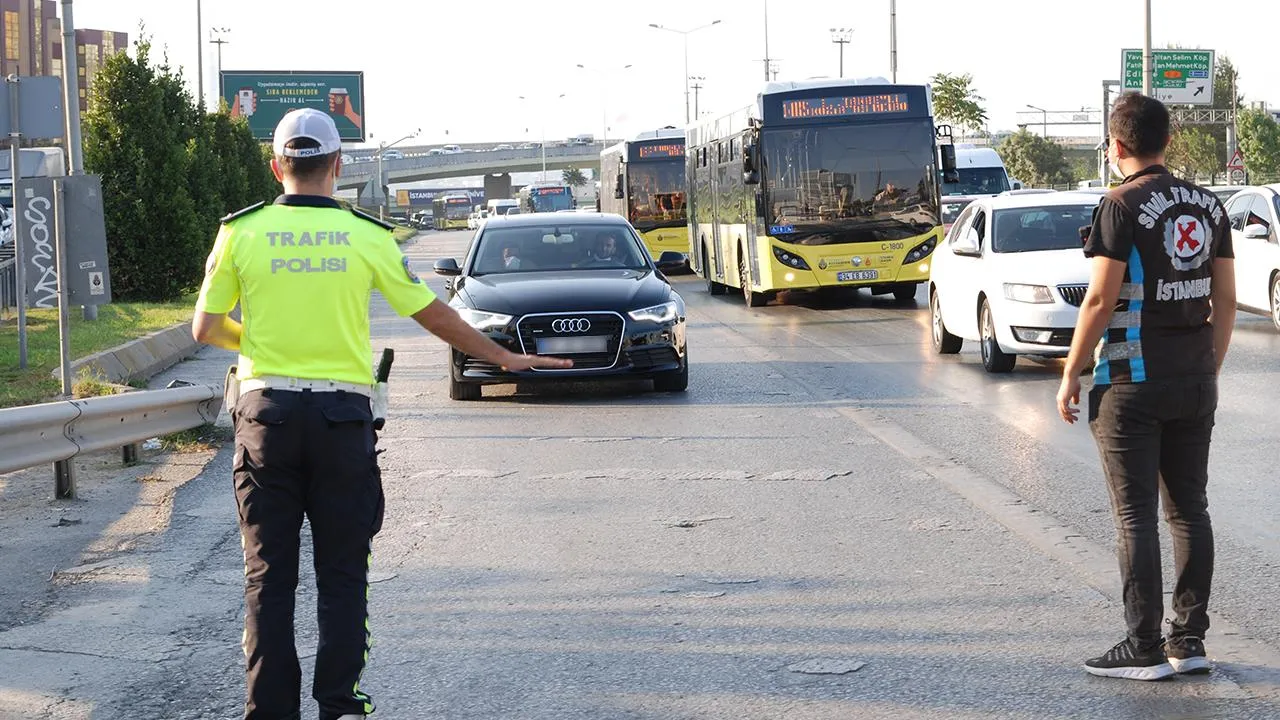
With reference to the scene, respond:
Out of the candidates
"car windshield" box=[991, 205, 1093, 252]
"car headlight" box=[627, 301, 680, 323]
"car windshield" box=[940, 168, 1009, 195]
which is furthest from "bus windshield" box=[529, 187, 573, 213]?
"car headlight" box=[627, 301, 680, 323]

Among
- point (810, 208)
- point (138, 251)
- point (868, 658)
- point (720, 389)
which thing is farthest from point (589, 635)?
point (138, 251)

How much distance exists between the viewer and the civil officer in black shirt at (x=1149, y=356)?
5.17m

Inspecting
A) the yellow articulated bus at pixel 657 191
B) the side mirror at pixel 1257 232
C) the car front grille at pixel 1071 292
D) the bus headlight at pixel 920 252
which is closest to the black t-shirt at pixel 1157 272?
the car front grille at pixel 1071 292

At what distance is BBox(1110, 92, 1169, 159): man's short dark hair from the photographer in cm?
520

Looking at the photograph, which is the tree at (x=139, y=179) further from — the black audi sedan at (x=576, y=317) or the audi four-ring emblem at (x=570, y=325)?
the audi four-ring emblem at (x=570, y=325)

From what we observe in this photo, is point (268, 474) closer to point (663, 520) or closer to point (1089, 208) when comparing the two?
Answer: point (663, 520)

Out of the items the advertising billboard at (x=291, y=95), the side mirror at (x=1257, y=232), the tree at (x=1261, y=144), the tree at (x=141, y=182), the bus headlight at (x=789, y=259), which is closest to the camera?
the side mirror at (x=1257, y=232)

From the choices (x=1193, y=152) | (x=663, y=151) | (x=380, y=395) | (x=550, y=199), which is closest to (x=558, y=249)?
(x=380, y=395)

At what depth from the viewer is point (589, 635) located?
5.86 m

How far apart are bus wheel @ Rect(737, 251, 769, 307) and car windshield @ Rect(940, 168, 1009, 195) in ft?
57.1

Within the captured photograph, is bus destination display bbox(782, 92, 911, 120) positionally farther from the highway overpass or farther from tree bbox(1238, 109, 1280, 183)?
the highway overpass

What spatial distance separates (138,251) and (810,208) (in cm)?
1050

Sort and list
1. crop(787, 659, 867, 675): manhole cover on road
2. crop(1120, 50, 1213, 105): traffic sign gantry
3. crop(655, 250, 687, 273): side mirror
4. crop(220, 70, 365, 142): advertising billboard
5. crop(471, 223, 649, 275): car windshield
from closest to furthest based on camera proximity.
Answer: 1. crop(787, 659, 867, 675): manhole cover on road
2. crop(655, 250, 687, 273): side mirror
3. crop(471, 223, 649, 275): car windshield
4. crop(1120, 50, 1213, 105): traffic sign gantry
5. crop(220, 70, 365, 142): advertising billboard

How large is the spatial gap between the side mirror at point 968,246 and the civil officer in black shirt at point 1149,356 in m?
9.84
